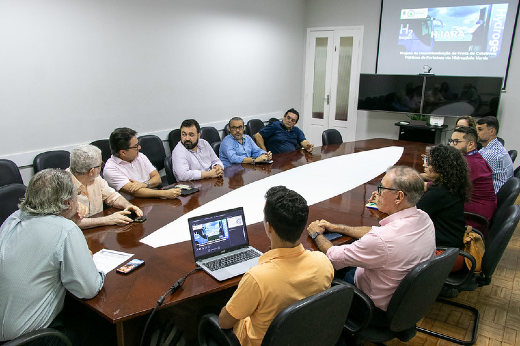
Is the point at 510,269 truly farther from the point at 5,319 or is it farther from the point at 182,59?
the point at 182,59

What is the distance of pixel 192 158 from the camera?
3557 mm

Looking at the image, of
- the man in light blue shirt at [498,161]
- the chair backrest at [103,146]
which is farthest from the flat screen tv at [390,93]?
the chair backrest at [103,146]

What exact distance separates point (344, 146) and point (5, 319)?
13.8 ft

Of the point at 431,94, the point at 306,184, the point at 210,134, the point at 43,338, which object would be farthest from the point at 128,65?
the point at 431,94

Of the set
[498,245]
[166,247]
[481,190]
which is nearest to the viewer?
[166,247]

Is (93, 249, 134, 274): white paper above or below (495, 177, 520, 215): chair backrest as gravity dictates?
below

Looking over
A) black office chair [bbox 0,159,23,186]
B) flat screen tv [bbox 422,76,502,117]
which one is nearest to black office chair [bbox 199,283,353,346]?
black office chair [bbox 0,159,23,186]

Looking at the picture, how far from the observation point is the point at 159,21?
5.00 m

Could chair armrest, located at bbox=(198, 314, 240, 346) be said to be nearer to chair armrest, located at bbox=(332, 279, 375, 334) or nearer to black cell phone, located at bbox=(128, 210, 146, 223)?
chair armrest, located at bbox=(332, 279, 375, 334)

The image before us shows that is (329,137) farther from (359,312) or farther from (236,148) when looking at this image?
(359,312)

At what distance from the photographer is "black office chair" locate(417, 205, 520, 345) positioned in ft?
7.19

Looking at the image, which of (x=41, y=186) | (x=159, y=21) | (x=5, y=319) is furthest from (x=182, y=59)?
(x=5, y=319)

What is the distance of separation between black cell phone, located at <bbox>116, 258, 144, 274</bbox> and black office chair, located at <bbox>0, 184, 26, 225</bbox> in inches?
42.4

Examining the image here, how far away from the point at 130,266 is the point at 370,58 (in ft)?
21.1
